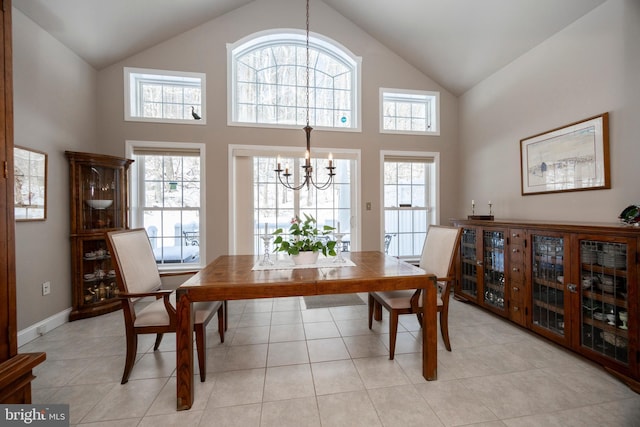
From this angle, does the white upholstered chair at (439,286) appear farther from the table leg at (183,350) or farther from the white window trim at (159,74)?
the white window trim at (159,74)

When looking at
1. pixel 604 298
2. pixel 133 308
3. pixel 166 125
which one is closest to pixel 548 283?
pixel 604 298

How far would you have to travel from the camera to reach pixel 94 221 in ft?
9.60

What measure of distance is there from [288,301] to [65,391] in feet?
6.89

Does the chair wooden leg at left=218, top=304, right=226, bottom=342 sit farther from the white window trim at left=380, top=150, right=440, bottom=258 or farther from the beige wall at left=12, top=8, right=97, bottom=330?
the white window trim at left=380, top=150, right=440, bottom=258

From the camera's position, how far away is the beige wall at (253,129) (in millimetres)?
3314

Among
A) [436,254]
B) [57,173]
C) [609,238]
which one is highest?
[57,173]

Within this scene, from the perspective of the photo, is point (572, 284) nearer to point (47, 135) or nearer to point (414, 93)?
point (414, 93)

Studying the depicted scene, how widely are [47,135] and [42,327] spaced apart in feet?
6.15

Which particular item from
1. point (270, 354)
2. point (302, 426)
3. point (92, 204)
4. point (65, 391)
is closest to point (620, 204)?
point (302, 426)

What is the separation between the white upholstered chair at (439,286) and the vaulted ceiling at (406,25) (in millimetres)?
2333

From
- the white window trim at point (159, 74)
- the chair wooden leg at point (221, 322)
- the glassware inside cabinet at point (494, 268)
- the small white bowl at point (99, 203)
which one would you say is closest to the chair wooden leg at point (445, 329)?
the glassware inside cabinet at point (494, 268)

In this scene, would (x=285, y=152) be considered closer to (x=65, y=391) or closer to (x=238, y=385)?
(x=238, y=385)

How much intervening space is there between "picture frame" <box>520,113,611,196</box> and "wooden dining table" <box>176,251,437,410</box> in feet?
6.26

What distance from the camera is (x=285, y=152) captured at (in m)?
3.63
